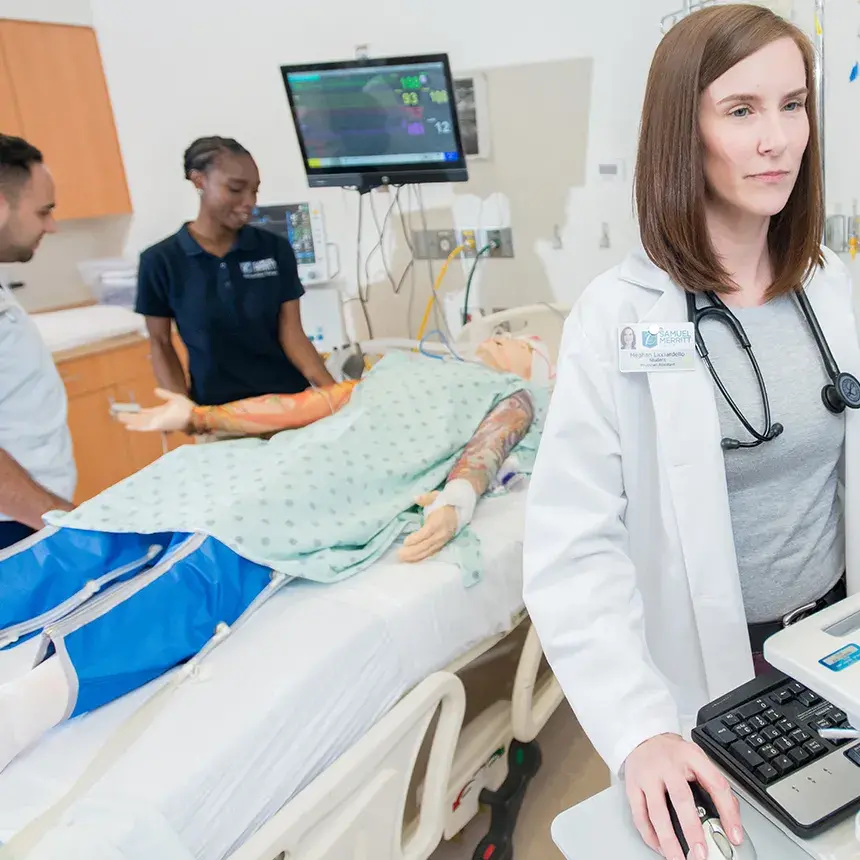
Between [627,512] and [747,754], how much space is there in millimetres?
318

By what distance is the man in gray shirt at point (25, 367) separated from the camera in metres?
2.02

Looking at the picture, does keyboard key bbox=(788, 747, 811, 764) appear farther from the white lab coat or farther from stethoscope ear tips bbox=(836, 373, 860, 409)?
stethoscope ear tips bbox=(836, 373, 860, 409)

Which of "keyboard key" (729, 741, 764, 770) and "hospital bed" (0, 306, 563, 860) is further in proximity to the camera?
"hospital bed" (0, 306, 563, 860)

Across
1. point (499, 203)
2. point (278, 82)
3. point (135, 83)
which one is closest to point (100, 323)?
point (135, 83)

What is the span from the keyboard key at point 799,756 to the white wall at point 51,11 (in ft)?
12.8

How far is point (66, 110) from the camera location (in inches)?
141

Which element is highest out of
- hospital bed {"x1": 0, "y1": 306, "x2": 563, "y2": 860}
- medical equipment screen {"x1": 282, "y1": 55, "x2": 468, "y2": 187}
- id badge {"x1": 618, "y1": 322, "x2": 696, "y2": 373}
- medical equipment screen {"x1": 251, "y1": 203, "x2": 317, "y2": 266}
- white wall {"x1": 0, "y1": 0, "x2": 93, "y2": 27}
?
white wall {"x1": 0, "y1": 0, "x2": 93, "y2": 27}

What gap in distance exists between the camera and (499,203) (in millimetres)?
2811

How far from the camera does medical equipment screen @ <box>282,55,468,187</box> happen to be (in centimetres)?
252

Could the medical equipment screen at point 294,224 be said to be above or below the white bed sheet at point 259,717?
above

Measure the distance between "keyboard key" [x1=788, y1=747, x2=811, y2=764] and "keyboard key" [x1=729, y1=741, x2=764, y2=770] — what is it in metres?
0.03

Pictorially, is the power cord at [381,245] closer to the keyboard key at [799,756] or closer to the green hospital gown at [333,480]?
the green hospital gown at [333,480]

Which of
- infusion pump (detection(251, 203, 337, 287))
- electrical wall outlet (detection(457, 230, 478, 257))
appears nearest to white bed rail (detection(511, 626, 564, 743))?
electrical wall outlet (detection(457, 230, 478, 257))

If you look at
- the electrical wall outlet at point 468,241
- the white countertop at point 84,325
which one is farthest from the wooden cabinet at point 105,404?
the electrical wall outlet at point 468,241
